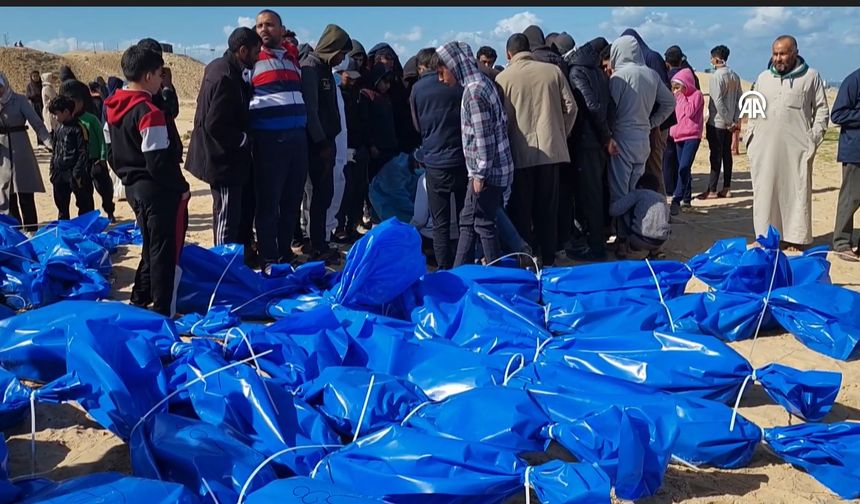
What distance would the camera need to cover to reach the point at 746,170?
1034 cm

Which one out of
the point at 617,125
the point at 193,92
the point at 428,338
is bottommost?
the point at 428,338

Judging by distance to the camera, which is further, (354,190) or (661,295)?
(354,190)

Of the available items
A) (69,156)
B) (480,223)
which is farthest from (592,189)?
(69,156)

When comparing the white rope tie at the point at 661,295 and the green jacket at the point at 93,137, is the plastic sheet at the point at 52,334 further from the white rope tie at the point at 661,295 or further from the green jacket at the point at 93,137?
the green jacket at the point at 93,137

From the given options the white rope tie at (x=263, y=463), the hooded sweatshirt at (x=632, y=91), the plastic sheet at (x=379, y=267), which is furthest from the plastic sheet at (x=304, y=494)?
the hooded sweatshirt at (x=632, y=91)

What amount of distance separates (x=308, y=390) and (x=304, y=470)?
1.78 feet

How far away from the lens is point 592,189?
18.6 ft

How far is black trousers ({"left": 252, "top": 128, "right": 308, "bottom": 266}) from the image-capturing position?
4836 millimetres

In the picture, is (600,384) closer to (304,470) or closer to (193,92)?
(304,470)

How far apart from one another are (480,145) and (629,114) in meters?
1.70

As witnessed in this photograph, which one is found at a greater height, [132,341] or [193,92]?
[193,92]

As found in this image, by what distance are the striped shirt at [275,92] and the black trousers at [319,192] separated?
1.79ft

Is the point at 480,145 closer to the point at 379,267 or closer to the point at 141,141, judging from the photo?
the point at 379,267

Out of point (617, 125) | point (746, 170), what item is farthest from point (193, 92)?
point (617, 125)
